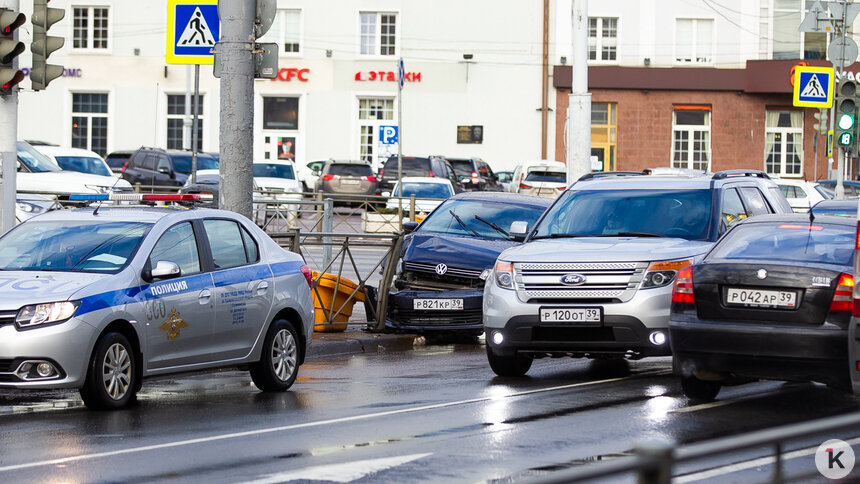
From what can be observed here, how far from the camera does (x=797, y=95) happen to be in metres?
29.6

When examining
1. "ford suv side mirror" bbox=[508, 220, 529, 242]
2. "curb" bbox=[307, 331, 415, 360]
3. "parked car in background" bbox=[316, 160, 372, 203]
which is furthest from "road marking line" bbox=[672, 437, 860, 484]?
"parked car in background" bbox=[316, 160, 372, 203]

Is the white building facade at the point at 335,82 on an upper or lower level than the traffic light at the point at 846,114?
upper

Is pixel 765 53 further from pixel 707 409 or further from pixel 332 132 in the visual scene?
pixel 707 409

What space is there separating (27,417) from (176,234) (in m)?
2.07

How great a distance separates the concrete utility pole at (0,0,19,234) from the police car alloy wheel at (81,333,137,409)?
462cm

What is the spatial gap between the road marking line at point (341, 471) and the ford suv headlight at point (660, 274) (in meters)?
3.93

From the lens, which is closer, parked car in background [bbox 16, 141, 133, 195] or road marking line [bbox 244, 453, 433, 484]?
road marking line [bbox 244, 453, 433, 484]

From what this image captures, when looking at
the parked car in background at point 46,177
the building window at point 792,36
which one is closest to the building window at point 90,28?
the parked car in background at point 46,177

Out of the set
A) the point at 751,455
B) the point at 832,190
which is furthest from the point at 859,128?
the point at 751,455

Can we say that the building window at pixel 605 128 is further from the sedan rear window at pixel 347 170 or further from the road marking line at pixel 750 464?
the road marking line at pixel 750 464

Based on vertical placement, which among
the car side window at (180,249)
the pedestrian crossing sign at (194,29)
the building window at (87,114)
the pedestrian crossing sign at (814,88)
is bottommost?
the car side window at (180,249)

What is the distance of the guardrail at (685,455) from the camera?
3158mm

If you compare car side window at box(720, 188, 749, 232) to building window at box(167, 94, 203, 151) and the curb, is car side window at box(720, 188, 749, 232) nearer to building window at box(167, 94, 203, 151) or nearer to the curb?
the curb

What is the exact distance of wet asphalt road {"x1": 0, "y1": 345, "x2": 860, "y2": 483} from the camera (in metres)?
7.45
